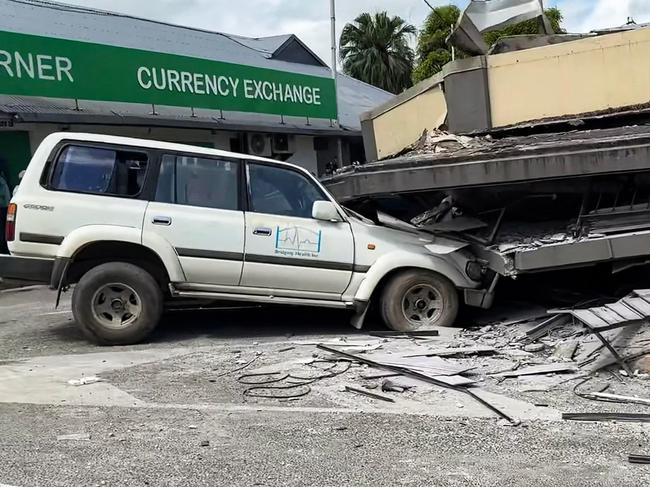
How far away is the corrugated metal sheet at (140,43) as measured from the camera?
13366mm

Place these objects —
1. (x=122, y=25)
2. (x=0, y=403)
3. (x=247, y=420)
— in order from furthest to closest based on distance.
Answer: (x=122, y=25) → (x=0, y=403) → (x=247, y=420)

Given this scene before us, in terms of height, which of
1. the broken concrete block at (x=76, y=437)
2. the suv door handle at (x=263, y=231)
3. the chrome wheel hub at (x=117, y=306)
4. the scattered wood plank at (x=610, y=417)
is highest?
the suv door handle at (x=263, y=231)

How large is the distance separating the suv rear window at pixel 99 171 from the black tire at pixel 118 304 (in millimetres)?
783

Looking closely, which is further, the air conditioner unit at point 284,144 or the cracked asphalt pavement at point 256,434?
the air conditioner unit at point 284,144

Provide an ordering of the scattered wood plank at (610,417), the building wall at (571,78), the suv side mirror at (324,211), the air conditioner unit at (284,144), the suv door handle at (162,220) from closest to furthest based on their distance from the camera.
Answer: the scattered wood plank at (610,417) < the suv door handle at (162,220) < the suv side mirror at (324,211) < the building wall at (571,78) < the air conditioner unit at (284,144)

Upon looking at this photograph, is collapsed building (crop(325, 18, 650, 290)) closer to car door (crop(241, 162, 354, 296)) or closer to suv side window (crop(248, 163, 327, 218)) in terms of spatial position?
suv side window (crop(248, 163, 327, 218))

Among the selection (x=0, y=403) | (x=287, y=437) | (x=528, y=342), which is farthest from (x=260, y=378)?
(x=528, y=342)

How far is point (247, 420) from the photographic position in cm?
482

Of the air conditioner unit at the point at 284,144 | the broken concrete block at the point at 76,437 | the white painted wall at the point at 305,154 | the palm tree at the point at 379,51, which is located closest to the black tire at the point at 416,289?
the broken concrete block at the point at 76,437

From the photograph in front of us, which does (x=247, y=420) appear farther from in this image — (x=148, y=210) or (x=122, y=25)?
(x=122, y=25)

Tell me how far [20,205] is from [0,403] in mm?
2356

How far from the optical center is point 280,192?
24.4 feet

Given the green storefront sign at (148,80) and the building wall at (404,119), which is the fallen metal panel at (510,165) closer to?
the building wall at (404,119)

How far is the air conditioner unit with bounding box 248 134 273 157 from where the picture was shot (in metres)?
17.4
